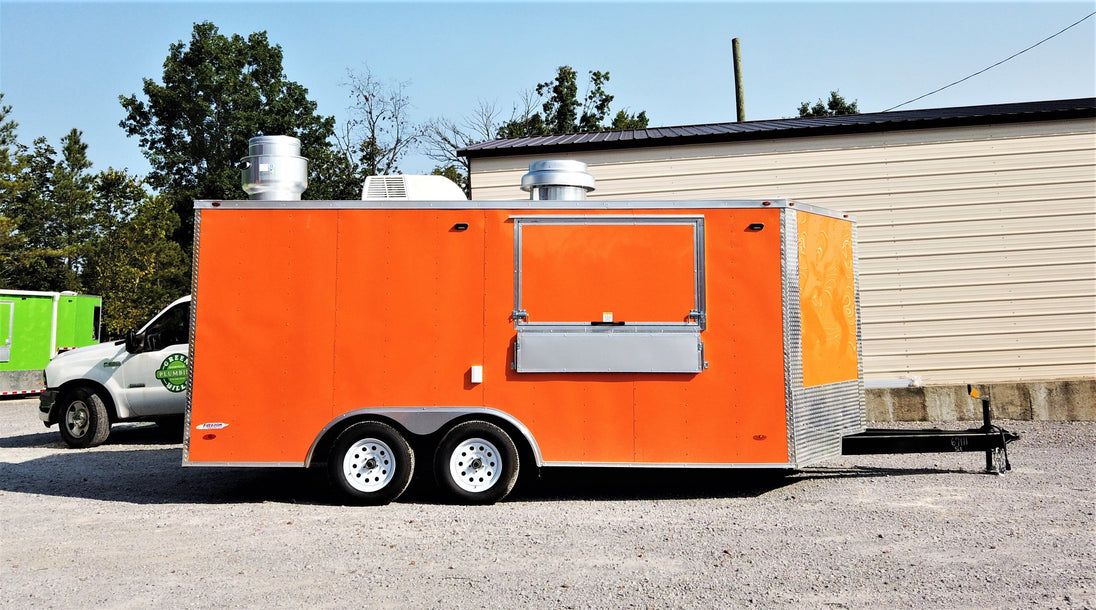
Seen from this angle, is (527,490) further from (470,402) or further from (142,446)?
(142,446)

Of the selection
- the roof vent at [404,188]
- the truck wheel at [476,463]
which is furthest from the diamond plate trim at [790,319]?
the roof vent at [404,188]

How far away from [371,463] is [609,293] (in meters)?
2.55

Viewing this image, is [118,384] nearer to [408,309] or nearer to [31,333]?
[408,309]

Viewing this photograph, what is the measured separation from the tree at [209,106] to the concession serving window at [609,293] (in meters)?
33.5

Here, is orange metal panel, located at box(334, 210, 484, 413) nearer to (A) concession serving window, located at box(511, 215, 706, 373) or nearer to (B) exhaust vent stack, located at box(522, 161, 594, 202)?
(A) concession serving window, located at box(511, 215, 706, 373)

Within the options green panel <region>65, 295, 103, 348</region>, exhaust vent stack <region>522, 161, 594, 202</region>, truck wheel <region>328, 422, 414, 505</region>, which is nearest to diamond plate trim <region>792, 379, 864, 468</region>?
exhaust vent stack <region>522, 161, 594, 202</region>

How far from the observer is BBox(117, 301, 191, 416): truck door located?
10305 mm

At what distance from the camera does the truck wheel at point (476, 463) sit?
6.85 meters

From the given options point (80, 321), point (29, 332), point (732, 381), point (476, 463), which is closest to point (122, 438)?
point (476, 463)

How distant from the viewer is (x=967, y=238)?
1135 cm

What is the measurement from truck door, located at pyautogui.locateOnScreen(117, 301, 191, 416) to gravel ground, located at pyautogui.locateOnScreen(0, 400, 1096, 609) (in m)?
1.69

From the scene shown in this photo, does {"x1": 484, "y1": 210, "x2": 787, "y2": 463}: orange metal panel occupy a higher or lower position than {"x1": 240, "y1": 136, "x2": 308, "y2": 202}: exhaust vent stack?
lower

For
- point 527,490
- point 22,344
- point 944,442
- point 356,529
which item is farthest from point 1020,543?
point 22,344

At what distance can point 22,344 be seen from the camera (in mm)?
17656
